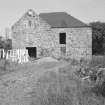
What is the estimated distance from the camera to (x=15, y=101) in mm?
4973

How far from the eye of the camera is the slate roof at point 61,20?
20.1 m

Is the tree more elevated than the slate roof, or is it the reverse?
the slate roof

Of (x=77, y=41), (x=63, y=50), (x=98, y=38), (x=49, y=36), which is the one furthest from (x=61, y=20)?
(x=98, y=38)

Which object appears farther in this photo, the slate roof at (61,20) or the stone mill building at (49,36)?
the slate roof at (61,20)

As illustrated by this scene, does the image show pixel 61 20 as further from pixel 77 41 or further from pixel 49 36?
pixel 77 41

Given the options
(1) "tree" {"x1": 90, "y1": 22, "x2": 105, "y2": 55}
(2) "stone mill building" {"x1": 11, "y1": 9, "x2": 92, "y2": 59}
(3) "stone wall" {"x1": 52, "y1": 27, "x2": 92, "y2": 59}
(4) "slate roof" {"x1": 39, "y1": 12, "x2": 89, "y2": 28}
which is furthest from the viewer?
(1) "tree" {"x1": 90, "y1": 22, "x2": 105, "y2": 55}

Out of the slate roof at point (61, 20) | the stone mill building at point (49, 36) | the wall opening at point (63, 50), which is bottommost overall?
the wall opening at point (63, 50)

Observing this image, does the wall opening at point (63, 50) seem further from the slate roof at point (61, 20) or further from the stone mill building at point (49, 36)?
the slate roof at point (61, 20)

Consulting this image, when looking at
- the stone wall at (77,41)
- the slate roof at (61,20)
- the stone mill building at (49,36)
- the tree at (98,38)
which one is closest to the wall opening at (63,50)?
the stone mill building at (49,36)

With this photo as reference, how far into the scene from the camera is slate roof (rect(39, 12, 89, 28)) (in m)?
20.1

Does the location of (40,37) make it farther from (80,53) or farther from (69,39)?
(80,53)

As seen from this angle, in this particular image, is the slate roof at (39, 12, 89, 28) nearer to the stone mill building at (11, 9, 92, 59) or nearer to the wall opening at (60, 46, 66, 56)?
the stone mill building at (11, 9, 92, 59)

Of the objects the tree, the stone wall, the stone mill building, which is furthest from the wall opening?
the tree

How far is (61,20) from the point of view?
21.6m
